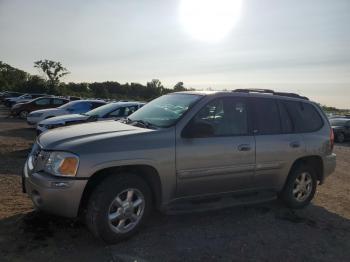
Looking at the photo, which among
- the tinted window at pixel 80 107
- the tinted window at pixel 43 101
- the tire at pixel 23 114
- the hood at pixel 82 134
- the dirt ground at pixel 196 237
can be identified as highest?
the hood at pixel 82 134

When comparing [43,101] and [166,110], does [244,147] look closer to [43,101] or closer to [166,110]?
[166,110]

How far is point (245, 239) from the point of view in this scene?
4.93 meters

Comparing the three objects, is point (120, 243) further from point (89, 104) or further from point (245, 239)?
point (89, 104)

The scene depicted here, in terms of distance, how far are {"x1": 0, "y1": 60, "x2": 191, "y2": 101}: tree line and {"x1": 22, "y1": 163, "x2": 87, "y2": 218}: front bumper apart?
153 ft

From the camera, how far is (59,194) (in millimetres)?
4125

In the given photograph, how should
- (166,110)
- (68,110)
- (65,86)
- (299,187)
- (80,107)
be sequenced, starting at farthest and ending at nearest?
(65,86), (80,107), (68,110), (299,187), (166,110)

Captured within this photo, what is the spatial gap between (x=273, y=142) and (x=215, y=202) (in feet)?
4.46

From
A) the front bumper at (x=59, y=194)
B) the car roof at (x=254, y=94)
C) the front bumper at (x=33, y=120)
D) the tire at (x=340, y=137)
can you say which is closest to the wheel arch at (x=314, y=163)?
the car roof at (x=254, y=94)

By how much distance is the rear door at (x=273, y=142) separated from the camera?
571cm

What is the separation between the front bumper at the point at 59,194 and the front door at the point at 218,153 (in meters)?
1.29

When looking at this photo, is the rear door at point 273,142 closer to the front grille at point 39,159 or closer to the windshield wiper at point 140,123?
the windshield wiper at point 140,123

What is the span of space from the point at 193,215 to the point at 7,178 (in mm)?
3639

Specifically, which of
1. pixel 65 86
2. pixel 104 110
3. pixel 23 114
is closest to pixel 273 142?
pixel 104 110

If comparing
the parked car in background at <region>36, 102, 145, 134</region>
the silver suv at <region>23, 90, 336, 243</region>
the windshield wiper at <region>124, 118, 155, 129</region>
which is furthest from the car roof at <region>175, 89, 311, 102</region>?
the parked car in background at <region>36, 102, 145, 134</region>
